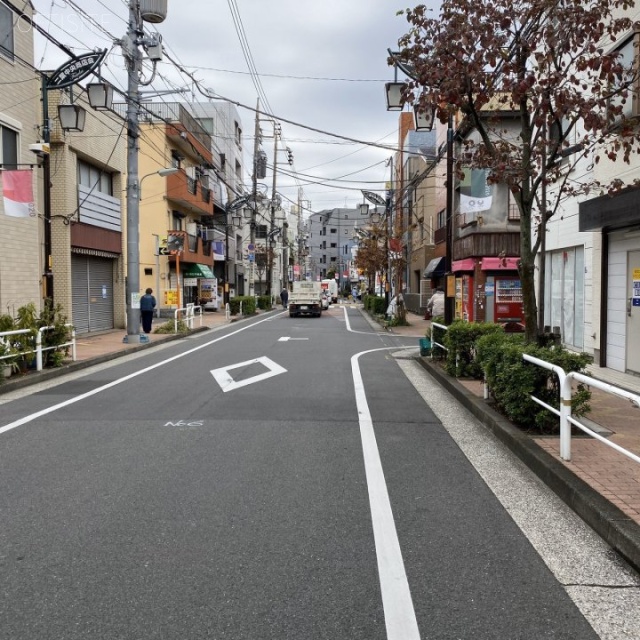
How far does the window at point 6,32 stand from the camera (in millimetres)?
15625

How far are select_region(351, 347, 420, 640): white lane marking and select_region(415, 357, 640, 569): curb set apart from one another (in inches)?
55.0

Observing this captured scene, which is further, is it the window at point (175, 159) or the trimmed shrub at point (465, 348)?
the window at point (175, 159)

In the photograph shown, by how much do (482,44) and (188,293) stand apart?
36480 millimetres

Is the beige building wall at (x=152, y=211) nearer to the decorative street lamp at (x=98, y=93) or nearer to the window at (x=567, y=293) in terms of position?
the decorative street lamp at (x=98, y=93)

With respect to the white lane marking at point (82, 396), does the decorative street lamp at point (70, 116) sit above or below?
above

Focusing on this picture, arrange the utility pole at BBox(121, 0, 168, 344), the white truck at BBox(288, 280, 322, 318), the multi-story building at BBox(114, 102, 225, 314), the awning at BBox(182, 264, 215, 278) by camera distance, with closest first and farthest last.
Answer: the utility pole at BBox(121, 0, 168, 344) < the multi-story building at BBox(114, 102, 225, 314) < the white truck at BBox(288, 280, 322, 318) < the awning at BBox(182, 264, 215, 278)

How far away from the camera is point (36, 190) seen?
57.6ft

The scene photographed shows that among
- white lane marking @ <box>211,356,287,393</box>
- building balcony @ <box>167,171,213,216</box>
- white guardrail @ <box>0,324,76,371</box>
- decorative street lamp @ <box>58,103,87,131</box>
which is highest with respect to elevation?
building balcony @ <box>167,171,213,216</box>

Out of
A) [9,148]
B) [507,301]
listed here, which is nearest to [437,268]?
[507,301]

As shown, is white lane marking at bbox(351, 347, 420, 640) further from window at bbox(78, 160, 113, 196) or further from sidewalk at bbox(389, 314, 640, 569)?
window at bbox(78, 160, 113, 196)

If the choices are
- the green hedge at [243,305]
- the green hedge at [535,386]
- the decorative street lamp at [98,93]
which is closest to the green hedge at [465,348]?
the green hedge at [535,386]

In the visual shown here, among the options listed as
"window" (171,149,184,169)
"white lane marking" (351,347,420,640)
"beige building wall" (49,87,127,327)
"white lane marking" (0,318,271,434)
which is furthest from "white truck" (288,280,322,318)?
"white lane marking" (351,347,420,640)

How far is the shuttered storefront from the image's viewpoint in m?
21.4

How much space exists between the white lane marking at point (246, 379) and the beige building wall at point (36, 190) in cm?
621
